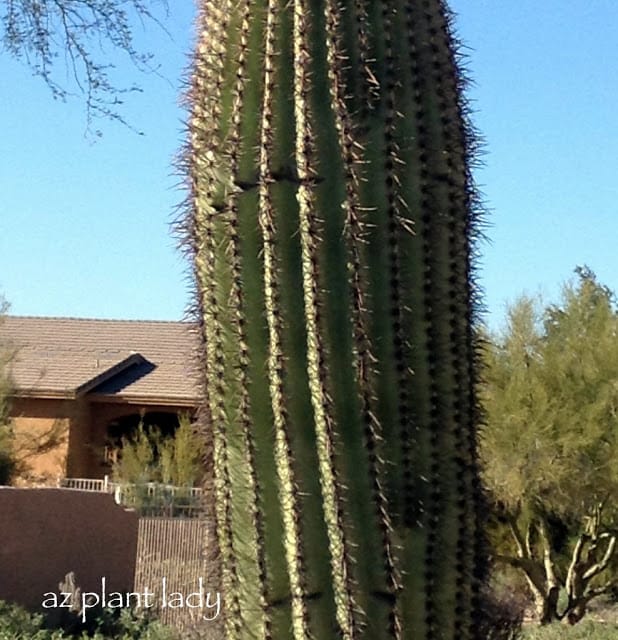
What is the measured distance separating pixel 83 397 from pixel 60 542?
48.8ft

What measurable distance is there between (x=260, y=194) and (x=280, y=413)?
55 centimetres

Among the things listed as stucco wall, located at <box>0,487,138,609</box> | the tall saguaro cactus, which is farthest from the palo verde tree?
the tall saguaro cactus

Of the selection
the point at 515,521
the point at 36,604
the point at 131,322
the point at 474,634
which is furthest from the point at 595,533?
the point at 131,322

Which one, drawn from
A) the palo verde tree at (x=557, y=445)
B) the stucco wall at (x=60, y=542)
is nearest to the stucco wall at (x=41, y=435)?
the palo verde tree at (x=557, y=445)

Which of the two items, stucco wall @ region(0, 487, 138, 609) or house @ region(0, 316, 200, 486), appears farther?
house @ region(0, 316, 200, 486)

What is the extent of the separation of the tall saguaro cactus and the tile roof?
2155cm

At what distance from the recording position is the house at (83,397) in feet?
84.5

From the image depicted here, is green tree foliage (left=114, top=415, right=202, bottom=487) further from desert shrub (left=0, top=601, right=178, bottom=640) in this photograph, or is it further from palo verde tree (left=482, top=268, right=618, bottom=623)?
desert shrub (left=0, top=601, right=178, bottom=640)

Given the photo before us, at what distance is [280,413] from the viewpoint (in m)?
2.93

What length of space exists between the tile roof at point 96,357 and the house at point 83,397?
0.02 meters

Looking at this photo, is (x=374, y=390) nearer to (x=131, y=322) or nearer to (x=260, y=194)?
(x=260, y=194)

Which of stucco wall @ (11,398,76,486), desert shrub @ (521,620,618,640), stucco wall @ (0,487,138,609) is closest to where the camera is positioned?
desert shrub @ (521,620,618,640)

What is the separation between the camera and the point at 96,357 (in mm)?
28766

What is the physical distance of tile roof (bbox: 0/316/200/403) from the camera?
87.1 feet
